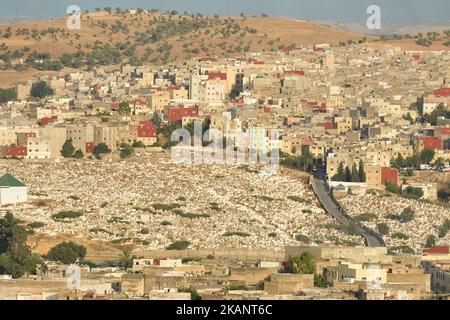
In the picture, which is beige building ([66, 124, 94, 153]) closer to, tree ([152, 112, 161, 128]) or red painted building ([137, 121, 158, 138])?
red painted building ([137, 121, 158, 138])

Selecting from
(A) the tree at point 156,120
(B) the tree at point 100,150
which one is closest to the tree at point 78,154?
(B) the tree at point 100,150

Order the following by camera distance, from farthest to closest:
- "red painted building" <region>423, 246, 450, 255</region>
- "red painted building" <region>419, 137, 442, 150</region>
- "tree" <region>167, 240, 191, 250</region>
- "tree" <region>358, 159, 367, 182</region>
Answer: "red painted building" <region>419, 137, 442, 150</region>, "tree" <region>358, 159, 367, 182</region>, "tree" <region>167, 240, 191, 250</region>, "red painted building" <region>423, 246, 450, 255</region>

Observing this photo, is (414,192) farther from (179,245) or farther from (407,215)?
(179,245)

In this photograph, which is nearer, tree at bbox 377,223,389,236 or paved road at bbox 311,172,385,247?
paved road at bbox 311,172,385,247

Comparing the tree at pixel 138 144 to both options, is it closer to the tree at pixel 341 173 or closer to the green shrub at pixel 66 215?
the tree at pixel 341 173

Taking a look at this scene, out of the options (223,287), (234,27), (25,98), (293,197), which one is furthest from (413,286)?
(234,27)

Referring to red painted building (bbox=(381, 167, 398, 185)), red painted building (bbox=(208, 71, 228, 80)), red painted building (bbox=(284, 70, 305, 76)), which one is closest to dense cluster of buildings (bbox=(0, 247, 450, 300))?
red painted building (bbox=(381, 167, 398, 185))

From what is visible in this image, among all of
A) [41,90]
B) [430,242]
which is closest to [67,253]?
[430,242]
